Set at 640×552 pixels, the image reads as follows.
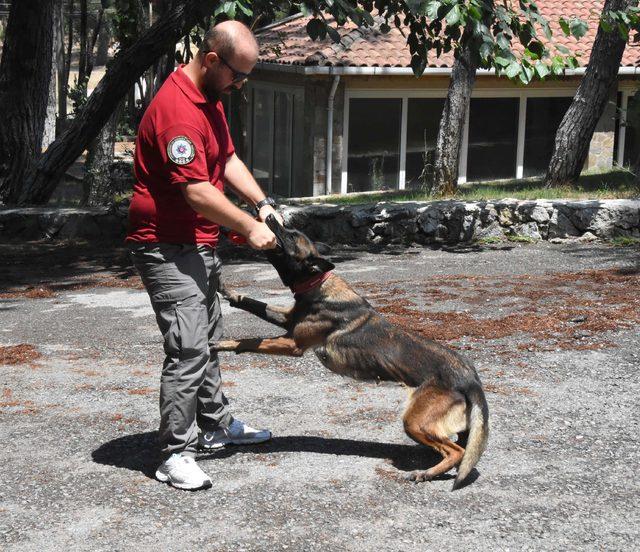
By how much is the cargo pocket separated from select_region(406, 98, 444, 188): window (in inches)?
677

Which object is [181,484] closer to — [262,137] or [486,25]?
[486,25]

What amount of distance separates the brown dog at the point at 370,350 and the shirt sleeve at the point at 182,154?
0.55 meters

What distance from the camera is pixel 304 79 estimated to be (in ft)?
65.2

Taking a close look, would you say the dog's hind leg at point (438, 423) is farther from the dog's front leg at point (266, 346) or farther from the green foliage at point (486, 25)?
the green foliage at point (486, 25)

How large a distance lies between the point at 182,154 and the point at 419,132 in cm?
1780

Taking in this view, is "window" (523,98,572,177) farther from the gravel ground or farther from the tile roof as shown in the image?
the gravel ground

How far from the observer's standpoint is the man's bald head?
4219mm

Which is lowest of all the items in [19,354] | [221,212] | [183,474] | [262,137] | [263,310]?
[19,354]

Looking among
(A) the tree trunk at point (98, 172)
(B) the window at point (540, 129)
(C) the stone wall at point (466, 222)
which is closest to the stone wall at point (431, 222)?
(C) the stone wall at point (466, 222)

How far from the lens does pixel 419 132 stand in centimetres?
2152

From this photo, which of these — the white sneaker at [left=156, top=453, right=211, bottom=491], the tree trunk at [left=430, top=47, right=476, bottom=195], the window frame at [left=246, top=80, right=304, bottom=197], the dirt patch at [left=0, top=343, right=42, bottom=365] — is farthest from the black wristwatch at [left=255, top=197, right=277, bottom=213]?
the window frame at [left=246, top=80, right=304, bottom=197]

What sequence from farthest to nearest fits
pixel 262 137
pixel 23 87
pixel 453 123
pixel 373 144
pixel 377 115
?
pixel 262 137 < pixel 373 144 < pixel 377 115 < pixel 453 123 < pixel 23 87

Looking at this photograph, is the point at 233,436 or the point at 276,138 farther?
the point at 276,138

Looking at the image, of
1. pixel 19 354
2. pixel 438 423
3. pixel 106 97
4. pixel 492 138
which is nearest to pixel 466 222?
pixel 106 97
